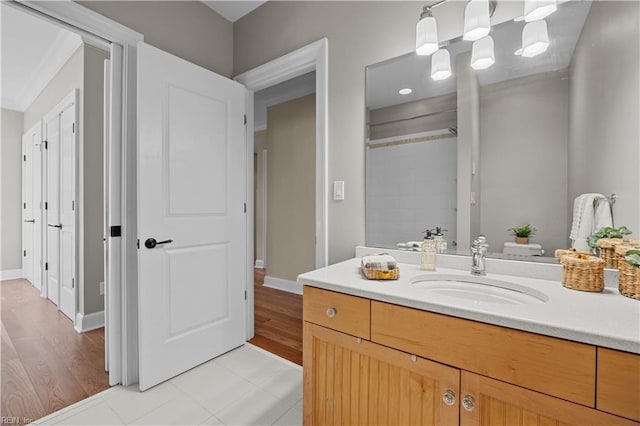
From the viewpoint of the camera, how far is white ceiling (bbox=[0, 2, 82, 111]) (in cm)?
250

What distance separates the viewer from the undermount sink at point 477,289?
1099 millimetres

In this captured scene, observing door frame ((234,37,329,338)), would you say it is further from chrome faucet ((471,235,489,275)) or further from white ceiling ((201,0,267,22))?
chrome faucet ((471,235,489,275))

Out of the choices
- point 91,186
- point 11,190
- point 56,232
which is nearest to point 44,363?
point 91,186

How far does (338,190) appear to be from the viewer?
180cm

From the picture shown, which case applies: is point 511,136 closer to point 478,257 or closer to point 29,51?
point 478,257

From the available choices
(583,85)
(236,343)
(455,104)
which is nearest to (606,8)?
(583,85)

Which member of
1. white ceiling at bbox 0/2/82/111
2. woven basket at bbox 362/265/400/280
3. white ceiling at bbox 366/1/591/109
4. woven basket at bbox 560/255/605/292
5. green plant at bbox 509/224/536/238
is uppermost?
white ceiling at bbox 0/2/82/111

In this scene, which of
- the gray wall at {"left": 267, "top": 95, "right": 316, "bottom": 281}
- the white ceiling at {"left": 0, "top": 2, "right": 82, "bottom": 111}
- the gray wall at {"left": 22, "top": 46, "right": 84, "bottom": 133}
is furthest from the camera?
the gray wall at {"left": 267, "top": 95, "right": 316, "bottom": 281}

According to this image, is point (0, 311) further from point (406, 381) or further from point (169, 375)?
point (406, 381)

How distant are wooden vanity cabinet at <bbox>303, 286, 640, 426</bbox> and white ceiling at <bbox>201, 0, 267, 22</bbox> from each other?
224 cm

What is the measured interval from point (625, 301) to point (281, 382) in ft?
5.60

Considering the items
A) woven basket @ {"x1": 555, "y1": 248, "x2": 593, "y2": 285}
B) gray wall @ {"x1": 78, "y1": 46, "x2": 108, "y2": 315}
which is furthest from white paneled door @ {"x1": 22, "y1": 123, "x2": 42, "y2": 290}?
woven basket @ {"x1": 555, "y1": 248, "x2": 593, "y2": 285}

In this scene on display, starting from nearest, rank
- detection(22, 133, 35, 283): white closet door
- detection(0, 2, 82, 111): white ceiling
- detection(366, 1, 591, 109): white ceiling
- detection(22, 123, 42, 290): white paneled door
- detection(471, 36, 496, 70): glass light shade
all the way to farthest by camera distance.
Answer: detection(366, 1, 591, 109): white ceiling → detection(471, 36, 496, 70): glass light shade → detection(0, 2, 82, 111): white ceiling → detection(22, 123, 42, 290): white paneled door → detection(22, 133, 35, 283): white closet door

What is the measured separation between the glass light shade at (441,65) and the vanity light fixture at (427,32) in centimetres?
4
